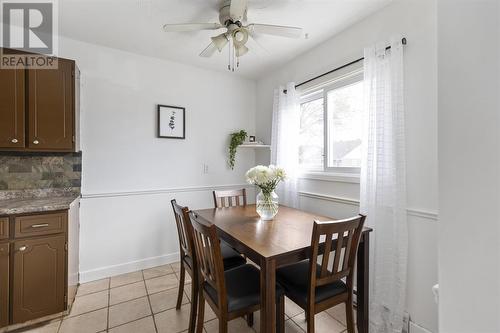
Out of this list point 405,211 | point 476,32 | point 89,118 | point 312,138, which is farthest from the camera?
point 312,138

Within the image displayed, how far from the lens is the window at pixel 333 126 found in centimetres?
229

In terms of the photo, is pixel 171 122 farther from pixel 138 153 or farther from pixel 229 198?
pixel 229 198

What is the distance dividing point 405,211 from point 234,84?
2700 mm

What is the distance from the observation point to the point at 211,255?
1.37m

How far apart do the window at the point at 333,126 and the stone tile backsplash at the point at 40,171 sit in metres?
2.49

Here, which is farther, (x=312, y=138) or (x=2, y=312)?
(x=312, y=138)

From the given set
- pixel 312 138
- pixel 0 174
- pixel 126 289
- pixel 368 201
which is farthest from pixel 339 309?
pixel 0 174

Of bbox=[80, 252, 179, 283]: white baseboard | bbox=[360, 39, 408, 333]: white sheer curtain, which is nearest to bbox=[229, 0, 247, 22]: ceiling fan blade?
bbox=[360, 39, 408, 333]: white sheer curtain

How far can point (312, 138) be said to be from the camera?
2805mm

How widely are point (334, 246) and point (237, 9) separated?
1679 millimetres

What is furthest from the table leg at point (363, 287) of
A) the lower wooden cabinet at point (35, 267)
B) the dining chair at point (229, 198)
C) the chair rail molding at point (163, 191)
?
the lower wooden cabinet at point (35, 267)

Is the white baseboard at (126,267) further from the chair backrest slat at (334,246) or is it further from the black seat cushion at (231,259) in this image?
the chair backrest slat at (334,246)

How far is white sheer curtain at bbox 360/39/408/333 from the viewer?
1.78 metres

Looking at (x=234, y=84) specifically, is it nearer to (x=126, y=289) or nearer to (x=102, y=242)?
(x=102, y=242)
